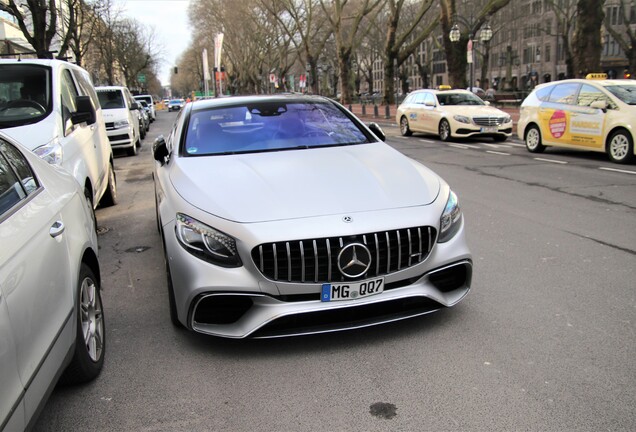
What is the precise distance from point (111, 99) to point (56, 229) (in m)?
15.1

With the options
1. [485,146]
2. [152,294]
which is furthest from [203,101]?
[485,146]

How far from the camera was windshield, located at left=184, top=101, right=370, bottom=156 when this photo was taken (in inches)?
190

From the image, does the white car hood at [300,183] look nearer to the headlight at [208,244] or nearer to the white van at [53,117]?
the headlight at [208,244]

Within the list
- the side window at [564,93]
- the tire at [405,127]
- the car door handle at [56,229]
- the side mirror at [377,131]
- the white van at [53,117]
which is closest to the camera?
the car door handle at [56,229]

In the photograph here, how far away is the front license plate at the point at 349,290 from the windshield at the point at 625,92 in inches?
404

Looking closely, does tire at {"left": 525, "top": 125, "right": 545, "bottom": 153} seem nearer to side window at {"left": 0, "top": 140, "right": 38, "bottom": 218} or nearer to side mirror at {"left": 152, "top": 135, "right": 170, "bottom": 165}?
side mirror at {"left": 152, "top": 135, "right": 170, "bottom": 165}

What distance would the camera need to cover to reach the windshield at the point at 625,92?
1146 cm

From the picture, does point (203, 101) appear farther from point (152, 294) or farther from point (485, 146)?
point (485, 146)

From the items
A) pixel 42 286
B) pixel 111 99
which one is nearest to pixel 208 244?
pixel 42 286

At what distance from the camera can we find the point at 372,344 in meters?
3.61

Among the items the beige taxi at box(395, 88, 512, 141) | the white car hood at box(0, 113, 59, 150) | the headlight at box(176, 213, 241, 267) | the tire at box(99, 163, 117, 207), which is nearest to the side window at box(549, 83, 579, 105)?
the beige taxi at box(395, 88, 512, 141)

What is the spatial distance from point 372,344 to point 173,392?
4.10ft

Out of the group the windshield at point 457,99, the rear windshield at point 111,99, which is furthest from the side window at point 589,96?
the rear windshield at point 111,99

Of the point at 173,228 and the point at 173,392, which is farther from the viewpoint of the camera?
the point at 173,228
